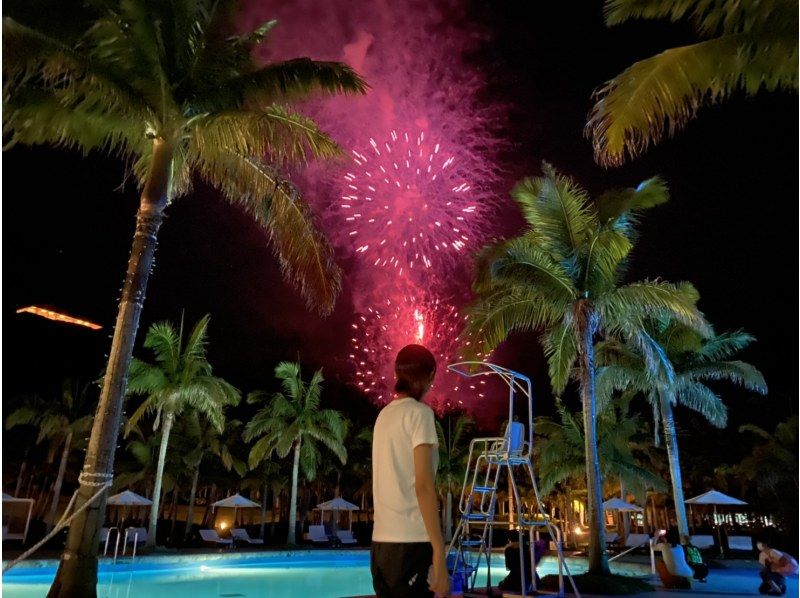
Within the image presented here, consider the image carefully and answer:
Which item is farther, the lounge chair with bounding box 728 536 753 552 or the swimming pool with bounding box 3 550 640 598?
the lounge chair with bounding box 728 536 753 552

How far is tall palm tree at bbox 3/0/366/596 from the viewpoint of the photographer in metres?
7.12

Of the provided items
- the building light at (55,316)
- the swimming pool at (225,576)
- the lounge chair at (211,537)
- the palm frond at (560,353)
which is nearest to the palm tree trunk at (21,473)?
the building light at (55,316)

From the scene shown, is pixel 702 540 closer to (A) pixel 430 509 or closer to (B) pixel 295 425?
(B) pixel 295 425

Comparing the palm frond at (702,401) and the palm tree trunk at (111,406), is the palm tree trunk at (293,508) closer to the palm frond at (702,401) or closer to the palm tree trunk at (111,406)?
the palm frond at (702,401)

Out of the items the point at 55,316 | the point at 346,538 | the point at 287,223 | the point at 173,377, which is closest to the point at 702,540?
the point at 346,538

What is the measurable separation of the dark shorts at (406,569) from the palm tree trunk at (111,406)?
5.25m

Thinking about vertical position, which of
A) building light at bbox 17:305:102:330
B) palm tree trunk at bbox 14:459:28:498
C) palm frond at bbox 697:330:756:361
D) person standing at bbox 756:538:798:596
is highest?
building light at bbox 17:305:102:330

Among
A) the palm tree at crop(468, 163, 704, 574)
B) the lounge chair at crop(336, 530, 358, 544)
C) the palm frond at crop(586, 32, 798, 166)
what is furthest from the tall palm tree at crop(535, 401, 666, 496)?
the palm frond at crop(586, 32, 798, 166)

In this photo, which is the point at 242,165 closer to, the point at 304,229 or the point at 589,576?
the point at 304,229

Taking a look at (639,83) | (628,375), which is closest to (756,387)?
(628,375)

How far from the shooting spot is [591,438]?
13.1 metres

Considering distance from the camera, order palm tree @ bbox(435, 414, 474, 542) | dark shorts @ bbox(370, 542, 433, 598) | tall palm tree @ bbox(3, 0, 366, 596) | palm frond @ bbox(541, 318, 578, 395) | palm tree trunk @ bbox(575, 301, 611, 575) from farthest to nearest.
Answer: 1. palm tree @ bbox(435, 414, 474, 542)
2. palm frond @ bbox(541, 318, 578, 395)
3. palm tree trunk @ bbox(575, 301, 611, 575)
4. tall palm tree @ bbox(3, 0, 366, 596)
5. dark shorts @ bbox(370, 542, 433, 598)

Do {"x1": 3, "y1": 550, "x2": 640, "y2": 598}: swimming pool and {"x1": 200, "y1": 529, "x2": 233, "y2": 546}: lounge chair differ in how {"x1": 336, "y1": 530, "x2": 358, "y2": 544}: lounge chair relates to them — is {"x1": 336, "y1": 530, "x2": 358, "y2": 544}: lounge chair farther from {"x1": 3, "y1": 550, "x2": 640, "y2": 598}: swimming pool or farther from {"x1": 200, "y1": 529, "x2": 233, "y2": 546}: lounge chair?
{"x1": 200, "y1": 529, "x2": 233, "y2": 546}: lounge chair

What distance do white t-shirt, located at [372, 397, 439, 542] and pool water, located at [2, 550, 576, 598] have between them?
11238 millimetres
